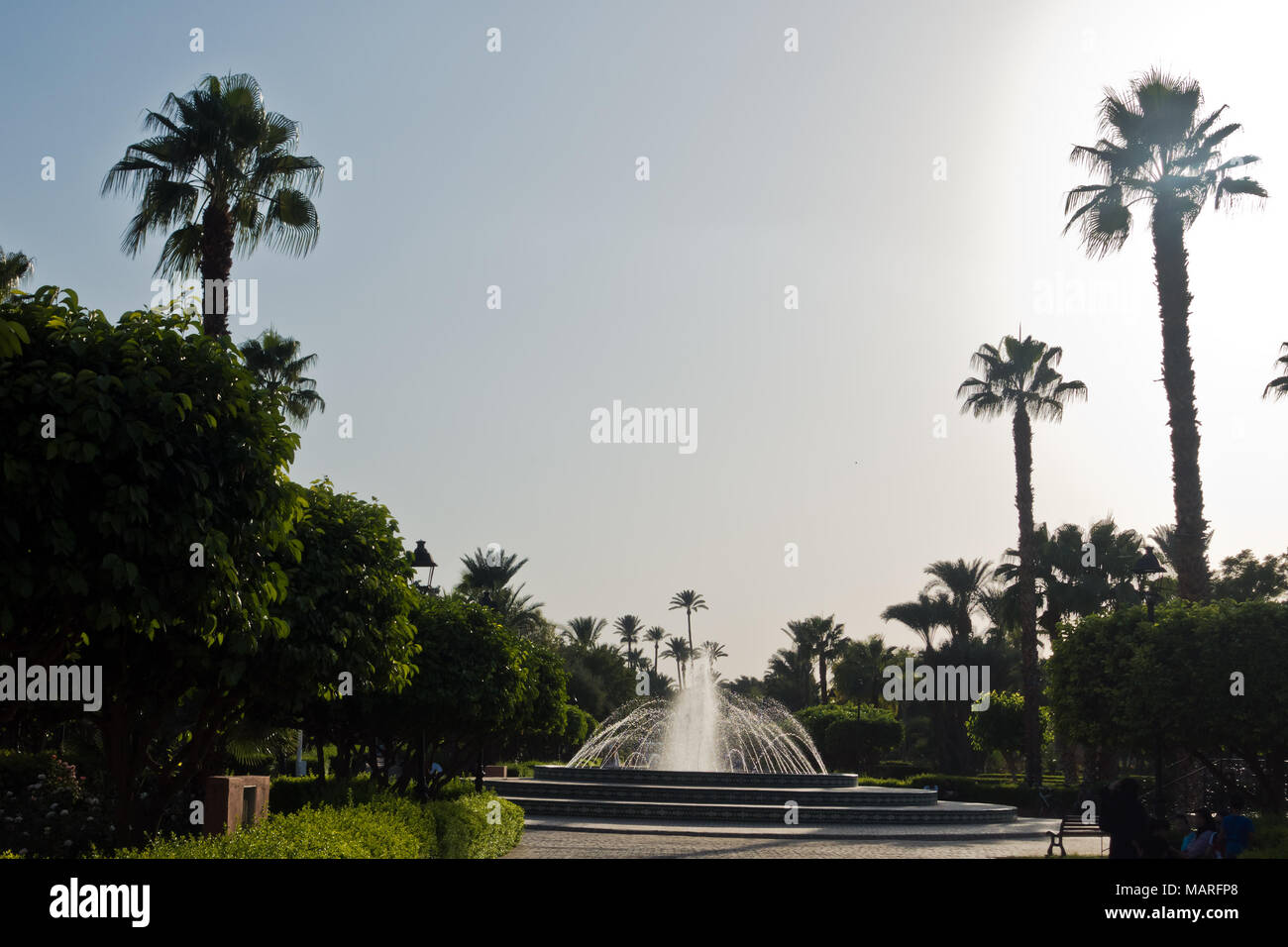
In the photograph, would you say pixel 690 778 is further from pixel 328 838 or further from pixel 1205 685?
pixel 328 838

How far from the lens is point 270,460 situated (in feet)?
26.9

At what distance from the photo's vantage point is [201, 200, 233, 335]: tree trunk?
56.6 ft

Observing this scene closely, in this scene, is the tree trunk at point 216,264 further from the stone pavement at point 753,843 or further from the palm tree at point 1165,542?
the palm tree at point 1165,542

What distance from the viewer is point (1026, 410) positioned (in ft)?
115

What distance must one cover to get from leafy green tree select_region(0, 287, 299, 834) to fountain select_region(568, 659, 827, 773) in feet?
91.8

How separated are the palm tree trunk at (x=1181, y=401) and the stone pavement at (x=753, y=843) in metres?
6.09

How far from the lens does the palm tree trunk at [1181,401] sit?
2161 centimetres

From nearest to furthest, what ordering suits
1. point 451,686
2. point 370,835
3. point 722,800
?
point 370,835 < point 451,686 < point 722,800

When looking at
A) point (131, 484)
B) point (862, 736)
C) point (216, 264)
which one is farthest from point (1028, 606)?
point (131, 484)

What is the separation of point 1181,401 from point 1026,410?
43.1ft

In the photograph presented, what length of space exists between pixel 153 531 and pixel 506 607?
48.6 meters

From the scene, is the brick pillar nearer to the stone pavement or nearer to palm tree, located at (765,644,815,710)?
the stone pavement
